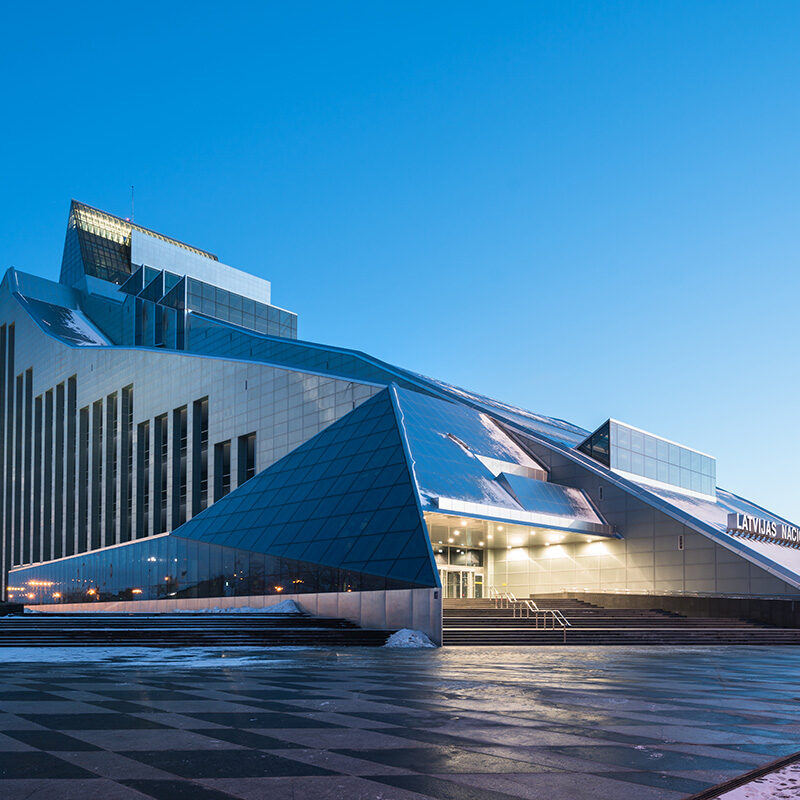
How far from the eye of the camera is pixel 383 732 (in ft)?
28.8

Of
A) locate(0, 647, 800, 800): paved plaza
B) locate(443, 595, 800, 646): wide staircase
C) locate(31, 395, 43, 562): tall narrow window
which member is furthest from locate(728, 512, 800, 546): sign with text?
locate(31, 395, 43, 562): tall narrow window

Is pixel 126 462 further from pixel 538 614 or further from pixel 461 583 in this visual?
pixel 538 614

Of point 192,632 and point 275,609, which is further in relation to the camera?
point 275,609

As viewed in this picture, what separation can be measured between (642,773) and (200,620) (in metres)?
26.4

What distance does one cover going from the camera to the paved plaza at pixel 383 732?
252 inches

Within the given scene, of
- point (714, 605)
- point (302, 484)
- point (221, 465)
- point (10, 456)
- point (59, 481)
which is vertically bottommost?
point (714, 605)

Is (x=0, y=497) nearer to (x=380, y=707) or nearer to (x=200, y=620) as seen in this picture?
(x=200, y=620)

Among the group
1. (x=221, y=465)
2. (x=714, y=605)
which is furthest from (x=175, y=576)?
(x=714, y=605)

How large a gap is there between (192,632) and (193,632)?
4 centimetres

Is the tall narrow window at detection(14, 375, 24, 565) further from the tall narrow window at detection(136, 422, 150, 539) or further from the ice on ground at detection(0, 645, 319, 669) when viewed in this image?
the ice on ground at detection(0, 645, 319, 669)

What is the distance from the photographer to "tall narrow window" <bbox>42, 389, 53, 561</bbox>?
75000 millimetres

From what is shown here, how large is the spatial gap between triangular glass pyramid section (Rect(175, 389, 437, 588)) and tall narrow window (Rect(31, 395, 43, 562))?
39770 mm

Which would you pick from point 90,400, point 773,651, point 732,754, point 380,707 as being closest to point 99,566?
point 90,400

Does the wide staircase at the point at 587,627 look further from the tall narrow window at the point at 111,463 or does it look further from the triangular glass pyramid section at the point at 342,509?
the tall narrow window at the point at 111,463
